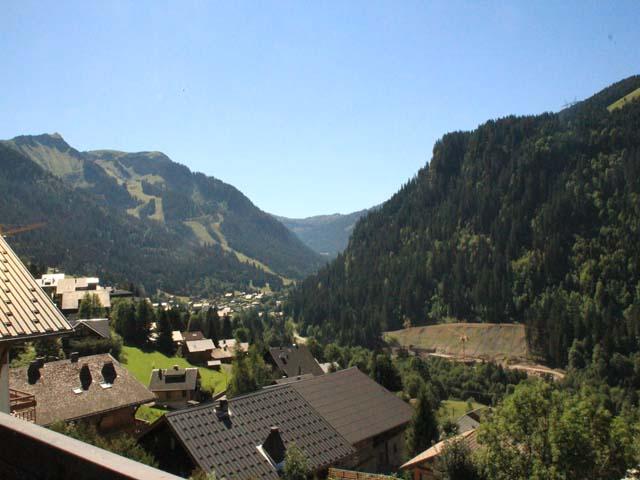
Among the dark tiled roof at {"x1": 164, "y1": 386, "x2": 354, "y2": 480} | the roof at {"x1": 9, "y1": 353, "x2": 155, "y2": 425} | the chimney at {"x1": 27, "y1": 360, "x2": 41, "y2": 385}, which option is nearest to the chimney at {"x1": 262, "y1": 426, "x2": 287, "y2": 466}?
the dark tiled roof at {"x1": 164, "y1": 386, "x2": 354, "y2": 480}

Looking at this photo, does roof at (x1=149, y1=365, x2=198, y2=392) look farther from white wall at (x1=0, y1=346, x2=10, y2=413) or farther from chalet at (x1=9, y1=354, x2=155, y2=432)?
white wall at (x1=0, y1=346, x2=10, y2=413)

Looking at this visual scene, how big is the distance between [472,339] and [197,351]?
99.3 metres

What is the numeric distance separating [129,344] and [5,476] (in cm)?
7750

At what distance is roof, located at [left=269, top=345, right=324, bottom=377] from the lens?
7044 centimetres

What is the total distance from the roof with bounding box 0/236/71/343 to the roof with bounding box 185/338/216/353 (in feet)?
229

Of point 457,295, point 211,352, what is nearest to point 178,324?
point 211,352

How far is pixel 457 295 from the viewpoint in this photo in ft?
609

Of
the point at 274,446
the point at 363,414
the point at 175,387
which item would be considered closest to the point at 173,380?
the point at 175,387

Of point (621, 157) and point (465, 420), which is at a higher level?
point (621, 157)

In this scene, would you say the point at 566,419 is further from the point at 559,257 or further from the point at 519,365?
the point at 559,257

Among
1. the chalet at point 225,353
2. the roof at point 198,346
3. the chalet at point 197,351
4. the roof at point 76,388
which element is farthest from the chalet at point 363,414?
the roof at point 198,346

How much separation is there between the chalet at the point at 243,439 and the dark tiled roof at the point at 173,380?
28.2 meters

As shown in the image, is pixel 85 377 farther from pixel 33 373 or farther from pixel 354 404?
pixel 354 404

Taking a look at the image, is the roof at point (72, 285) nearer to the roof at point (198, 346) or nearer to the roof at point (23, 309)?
the roof at point (198, 346)
